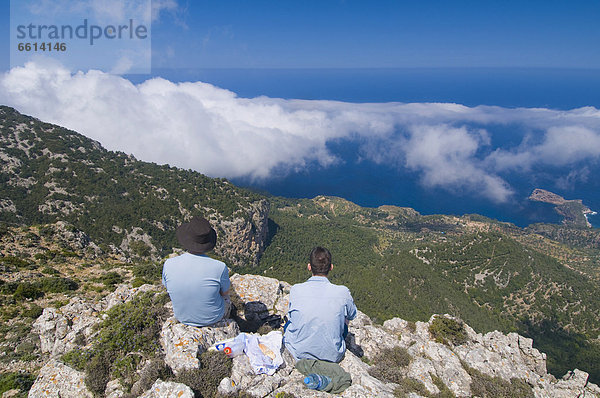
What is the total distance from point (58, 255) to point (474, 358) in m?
27.9

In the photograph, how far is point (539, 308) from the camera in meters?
48.0

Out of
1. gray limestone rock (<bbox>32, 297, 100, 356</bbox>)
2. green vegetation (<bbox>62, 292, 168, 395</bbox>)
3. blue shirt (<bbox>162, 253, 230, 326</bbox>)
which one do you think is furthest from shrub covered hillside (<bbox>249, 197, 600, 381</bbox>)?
blue shirt (<bbox>162, 253, 230, 326</bbox>)

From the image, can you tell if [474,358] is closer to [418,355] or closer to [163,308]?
[418,355]

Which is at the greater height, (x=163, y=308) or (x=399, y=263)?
(x=163, y=308)

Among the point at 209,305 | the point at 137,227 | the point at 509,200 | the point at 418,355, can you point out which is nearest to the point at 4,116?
the point at 137,227

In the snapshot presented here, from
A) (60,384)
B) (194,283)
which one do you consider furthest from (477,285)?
(60,384)

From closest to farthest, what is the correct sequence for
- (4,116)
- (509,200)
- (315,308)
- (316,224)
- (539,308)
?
(315,308), (539,308), (4,116), (316,224), (509,200)

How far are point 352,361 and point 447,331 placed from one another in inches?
380

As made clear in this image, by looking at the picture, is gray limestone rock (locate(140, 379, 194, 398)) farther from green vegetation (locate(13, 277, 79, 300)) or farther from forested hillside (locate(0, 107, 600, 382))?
forested hillside (locate(0, 107, 600, 382))

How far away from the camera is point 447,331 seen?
1427 centimetres

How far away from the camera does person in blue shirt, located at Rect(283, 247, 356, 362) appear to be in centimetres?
636

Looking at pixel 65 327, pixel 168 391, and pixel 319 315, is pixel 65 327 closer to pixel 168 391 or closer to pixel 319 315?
pixel 168 391

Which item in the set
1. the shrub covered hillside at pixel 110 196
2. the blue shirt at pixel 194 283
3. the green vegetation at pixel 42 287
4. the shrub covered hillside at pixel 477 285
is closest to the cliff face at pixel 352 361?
the blue shirt at pixel 194 283

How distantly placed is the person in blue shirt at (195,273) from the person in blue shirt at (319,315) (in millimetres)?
1981
